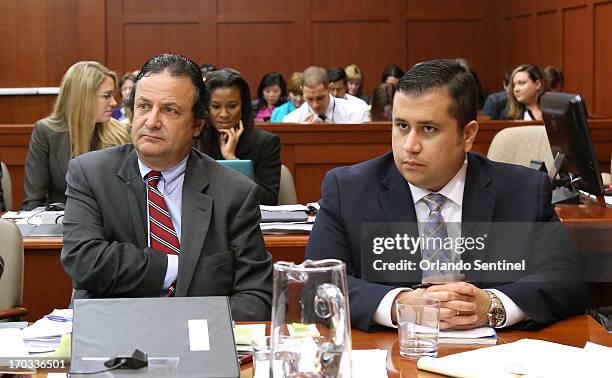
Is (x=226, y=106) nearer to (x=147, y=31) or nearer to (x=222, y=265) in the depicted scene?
(x=222, y=265)

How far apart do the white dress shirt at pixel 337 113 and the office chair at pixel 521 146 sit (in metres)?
3.00

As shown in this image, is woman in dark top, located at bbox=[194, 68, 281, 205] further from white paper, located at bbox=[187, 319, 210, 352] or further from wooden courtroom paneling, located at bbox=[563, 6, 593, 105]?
wooden courtroom paneling, located at bbox=[563, 6, 593, 105]

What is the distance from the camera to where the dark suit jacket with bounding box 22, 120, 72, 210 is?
16.9 ft

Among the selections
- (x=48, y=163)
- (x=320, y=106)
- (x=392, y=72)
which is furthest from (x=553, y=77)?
(x=48, y=163)

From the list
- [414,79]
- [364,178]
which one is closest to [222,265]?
[364,178]

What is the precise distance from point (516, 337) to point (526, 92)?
6.26 m

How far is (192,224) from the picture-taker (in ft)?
9.11

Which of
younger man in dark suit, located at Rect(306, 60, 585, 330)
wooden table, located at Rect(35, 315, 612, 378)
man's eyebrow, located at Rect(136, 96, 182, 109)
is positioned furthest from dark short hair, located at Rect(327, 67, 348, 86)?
wooden table, located at Rect(35, 315, 612, 378)

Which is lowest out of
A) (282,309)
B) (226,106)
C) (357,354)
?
(357,354)

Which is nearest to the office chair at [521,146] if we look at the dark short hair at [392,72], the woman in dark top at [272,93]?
the woman in dark top at [272,93]

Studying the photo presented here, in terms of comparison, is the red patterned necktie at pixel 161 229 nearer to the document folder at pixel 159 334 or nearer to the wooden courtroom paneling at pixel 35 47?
the document folder at pixel 159 334

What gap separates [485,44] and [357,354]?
10382 mm

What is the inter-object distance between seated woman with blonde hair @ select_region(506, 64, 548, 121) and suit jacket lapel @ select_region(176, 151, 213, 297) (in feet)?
19.1

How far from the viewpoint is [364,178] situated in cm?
264
